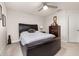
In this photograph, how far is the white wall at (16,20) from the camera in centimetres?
201

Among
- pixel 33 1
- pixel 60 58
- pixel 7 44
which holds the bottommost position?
pixel 60 58

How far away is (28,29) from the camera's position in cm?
215

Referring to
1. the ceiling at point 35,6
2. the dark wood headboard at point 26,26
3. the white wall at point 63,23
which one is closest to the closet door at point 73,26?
the white wall at point 63,23

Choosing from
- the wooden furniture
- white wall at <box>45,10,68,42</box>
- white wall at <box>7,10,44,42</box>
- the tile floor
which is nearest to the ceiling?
white wall at <box>7,10,44,42</box>

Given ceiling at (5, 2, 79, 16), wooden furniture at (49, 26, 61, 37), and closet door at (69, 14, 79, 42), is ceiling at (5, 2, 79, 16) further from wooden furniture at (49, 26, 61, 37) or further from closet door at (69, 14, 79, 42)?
wooden furniture at (49, 26, 61, 37)

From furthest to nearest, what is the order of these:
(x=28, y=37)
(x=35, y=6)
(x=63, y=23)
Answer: (x=63, y=23) < (x=28, y=37) < (x=35, y=6)

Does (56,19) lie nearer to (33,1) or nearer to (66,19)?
(66,19)

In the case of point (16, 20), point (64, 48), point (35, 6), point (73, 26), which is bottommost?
point (64, 48)

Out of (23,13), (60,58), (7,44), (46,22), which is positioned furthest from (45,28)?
(7,44)

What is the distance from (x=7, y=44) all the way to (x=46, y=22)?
97cm

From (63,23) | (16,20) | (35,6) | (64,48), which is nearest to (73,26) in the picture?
(63,23)

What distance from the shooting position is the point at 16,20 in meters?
2.07

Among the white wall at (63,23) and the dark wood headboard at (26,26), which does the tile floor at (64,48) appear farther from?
the dark wood headboard at (26,26)

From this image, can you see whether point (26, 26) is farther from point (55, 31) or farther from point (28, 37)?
point (55, 31)
